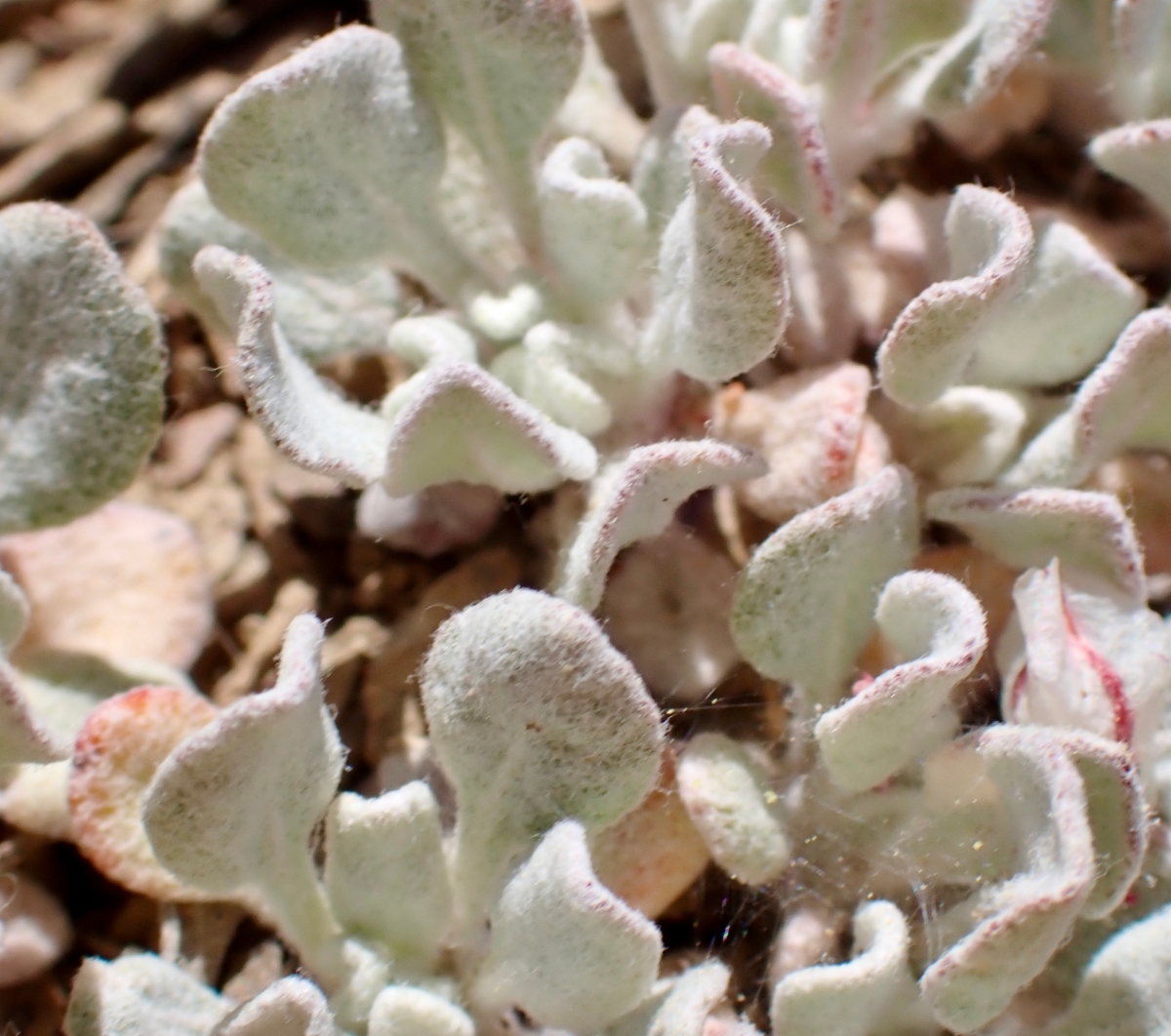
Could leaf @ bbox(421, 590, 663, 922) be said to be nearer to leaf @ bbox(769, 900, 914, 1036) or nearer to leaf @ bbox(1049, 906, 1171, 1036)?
leaf @ bbox(769, 900, 914, 1036)

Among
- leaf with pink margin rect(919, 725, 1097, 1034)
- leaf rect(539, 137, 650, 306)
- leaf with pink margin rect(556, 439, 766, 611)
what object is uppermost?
leaf rect(539, 137, 650, 306)

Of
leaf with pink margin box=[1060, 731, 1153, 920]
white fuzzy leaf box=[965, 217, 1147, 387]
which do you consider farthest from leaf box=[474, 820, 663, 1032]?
white fuzzy leaf box=[965, 217, 1147, 387]

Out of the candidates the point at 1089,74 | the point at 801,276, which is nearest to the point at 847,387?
the point at 801,276

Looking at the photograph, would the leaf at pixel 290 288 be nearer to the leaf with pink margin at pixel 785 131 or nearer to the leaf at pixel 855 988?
the leaf with pink margin at pixel 785 131

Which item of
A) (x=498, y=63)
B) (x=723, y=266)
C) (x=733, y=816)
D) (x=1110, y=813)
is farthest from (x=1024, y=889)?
(x=498, y=63)

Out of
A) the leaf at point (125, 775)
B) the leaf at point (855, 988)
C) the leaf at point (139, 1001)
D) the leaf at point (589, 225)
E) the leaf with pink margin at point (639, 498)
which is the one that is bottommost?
the leaf at point (855, 988)

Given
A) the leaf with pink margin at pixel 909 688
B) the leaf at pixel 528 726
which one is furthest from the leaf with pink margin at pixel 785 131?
the leaf at pixel 528 726

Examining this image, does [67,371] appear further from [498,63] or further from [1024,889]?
[1024,889]
